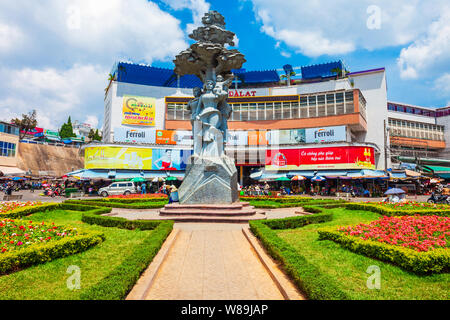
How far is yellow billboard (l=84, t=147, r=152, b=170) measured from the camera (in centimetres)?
3638

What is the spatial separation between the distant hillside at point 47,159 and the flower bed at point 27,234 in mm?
51689

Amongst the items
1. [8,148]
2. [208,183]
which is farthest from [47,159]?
[208,183]

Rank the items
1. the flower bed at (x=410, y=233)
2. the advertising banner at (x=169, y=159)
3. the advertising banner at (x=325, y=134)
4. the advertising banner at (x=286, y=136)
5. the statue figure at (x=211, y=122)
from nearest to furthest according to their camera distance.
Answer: the flower bed at (x=410, y=233) < the statue figure at (x=211, y=122) < the advertising banner at (x=325, y=134) < the advertising banner at (x=169, y=159) < the advertising banner at (x=286, y=136)

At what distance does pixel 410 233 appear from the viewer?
704 centimetres

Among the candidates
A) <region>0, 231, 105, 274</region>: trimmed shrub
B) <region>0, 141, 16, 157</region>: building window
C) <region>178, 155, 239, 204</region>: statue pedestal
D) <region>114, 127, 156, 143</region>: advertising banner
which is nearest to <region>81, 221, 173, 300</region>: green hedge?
<region>0, 231, 105, 274</region>: trimmed shrub

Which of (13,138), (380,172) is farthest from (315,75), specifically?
(13,138)

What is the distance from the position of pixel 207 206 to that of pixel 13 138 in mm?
45261

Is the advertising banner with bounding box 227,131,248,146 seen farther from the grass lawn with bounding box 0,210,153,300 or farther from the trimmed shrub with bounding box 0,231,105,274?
the trimmed shrub with bounding box 0,231,105,274

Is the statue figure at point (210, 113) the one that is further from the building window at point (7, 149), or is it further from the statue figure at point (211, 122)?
the building window at point (7, 149)

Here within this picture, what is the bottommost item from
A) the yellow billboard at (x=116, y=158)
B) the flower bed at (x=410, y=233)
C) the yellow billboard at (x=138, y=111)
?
the flower bed at (x=410, y=233)

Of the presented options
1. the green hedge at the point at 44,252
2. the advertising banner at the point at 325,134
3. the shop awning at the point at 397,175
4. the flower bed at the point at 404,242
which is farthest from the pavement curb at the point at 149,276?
the advertising banner at the point at 325,134

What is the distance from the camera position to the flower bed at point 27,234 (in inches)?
244

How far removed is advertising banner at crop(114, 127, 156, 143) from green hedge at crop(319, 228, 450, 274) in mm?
38899
